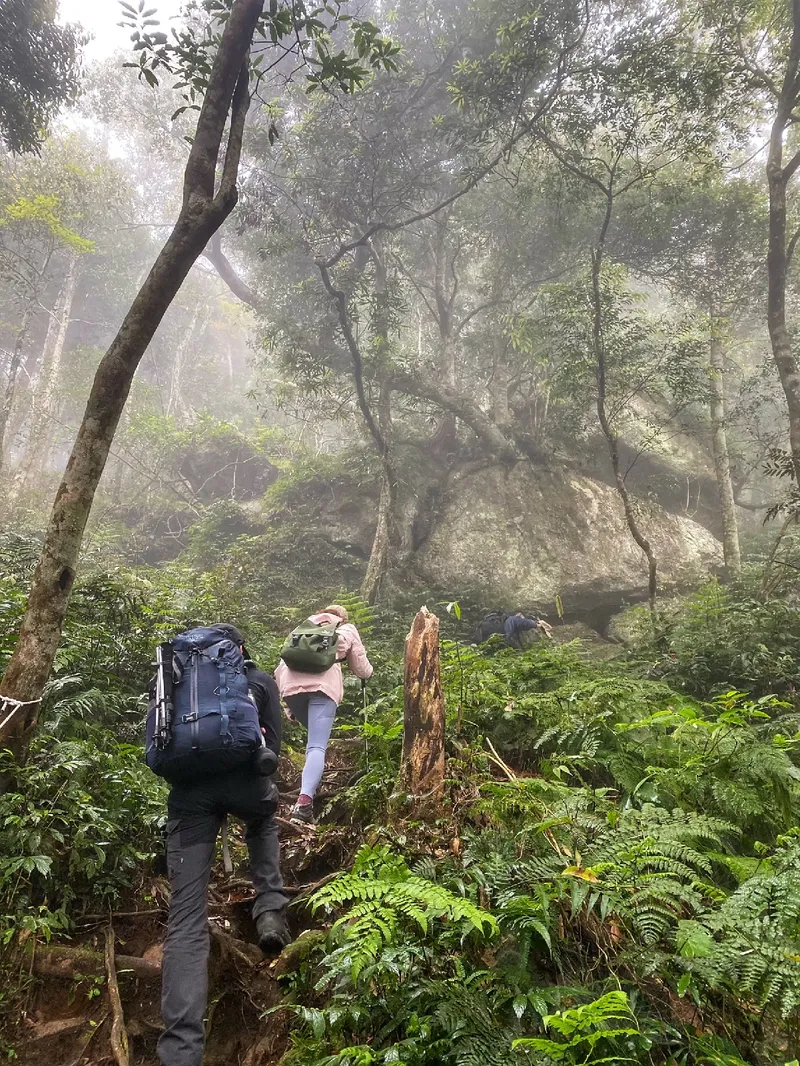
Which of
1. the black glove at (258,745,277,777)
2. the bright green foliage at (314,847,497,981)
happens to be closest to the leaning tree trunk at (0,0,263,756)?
the black glove at (258,745,277,777)

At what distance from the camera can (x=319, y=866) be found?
401cm

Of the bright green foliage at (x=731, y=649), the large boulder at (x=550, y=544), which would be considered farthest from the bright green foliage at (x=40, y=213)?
the bright green foliage at (x=731, y=649)

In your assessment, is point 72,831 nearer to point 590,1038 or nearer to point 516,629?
point 590,1038

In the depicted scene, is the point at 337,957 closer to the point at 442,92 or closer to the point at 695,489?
the point at 695,489

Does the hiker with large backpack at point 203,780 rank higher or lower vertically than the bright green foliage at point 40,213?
lower

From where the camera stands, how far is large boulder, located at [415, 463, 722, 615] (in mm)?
14664

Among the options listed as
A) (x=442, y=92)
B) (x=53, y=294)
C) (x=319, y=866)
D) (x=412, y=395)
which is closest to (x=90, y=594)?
(x=319, y=866)

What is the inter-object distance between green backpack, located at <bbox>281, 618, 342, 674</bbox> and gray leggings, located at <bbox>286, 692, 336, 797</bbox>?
0.23 m

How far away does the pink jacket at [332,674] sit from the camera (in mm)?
4949

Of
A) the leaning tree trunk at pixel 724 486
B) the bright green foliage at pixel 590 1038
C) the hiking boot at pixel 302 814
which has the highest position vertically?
the leaning tree trunk at pixel 724 486

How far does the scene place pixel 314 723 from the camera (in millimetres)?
4902

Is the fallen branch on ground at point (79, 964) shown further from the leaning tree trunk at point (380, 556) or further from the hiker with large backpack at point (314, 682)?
the leaning tree trunk at point (380, 556)

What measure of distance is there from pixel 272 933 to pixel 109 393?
360cm

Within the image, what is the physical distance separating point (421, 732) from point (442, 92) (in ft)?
60.4
